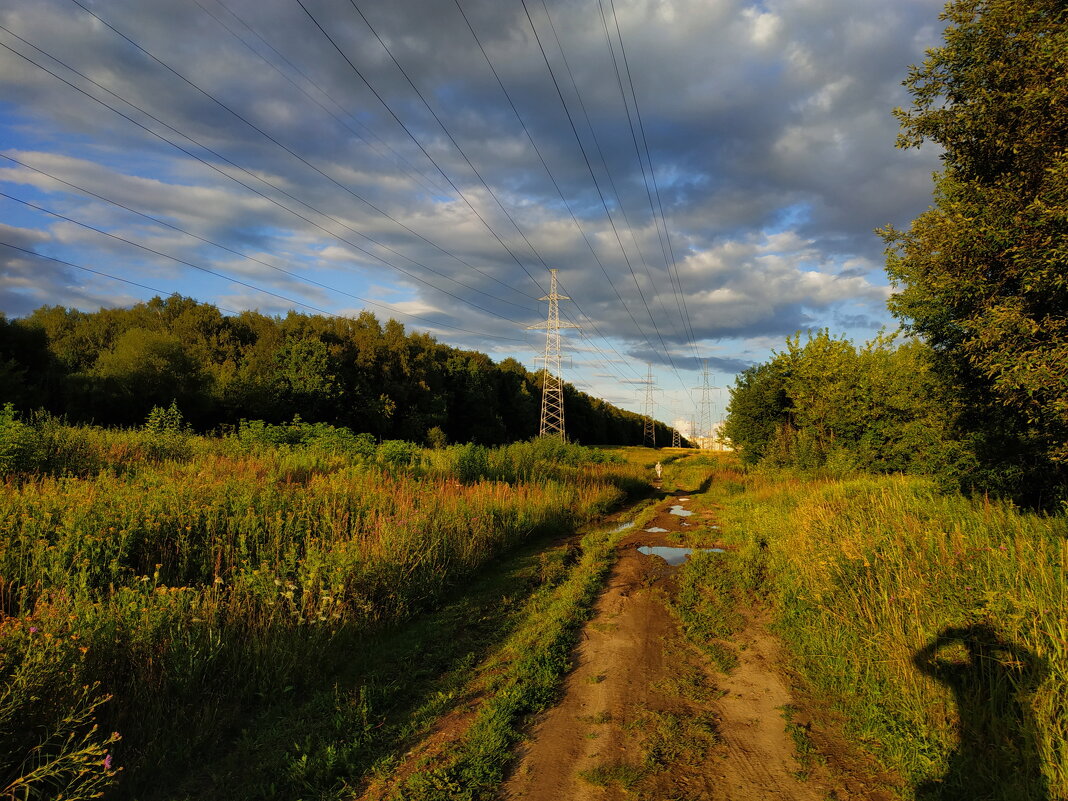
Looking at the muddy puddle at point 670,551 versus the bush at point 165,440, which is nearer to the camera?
the muddy puddle at point 670,551

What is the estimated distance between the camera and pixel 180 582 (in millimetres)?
6066

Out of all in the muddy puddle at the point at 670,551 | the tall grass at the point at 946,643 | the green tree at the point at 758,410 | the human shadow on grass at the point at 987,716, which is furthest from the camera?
the green tree at the point at 758,410

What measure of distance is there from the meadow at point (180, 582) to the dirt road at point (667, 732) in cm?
252

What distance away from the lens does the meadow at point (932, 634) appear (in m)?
3.46

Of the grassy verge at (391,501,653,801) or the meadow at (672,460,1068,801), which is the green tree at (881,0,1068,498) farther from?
the grassy verge at (391,501,653,801)

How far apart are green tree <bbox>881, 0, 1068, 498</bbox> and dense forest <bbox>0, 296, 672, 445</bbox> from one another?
2206cm

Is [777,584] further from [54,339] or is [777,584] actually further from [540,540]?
[54,339]

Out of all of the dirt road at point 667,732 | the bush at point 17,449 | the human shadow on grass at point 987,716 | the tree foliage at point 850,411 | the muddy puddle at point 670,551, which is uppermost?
the tree foliage at point 850,411

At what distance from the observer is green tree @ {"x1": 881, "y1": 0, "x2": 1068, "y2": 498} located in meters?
6.16

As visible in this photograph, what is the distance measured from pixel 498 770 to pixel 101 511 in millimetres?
6355

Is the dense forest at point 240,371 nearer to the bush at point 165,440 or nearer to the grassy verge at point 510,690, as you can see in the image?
the bush at point 165,440

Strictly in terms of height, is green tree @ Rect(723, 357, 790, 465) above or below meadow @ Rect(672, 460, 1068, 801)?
above

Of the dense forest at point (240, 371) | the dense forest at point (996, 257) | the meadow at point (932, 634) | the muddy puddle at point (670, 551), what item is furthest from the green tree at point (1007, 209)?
the dense forest at point (240, 371)

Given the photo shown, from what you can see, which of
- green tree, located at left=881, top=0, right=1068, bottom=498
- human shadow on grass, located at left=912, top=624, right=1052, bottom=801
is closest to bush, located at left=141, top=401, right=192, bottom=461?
human shadow on grass, located at left=912, top=624, right=1052, bottom=801
